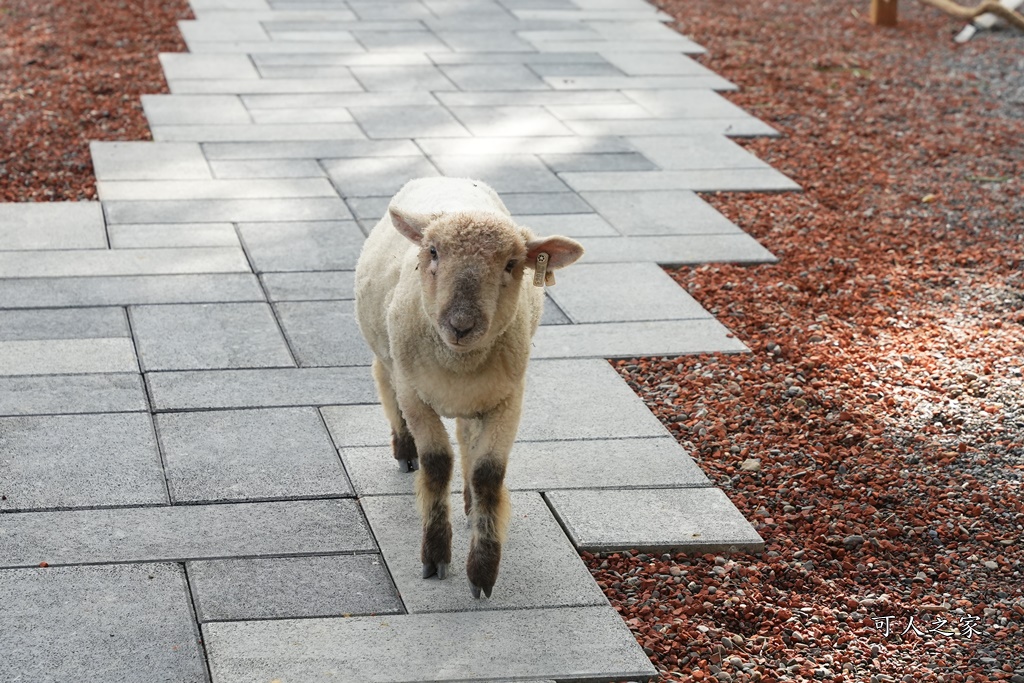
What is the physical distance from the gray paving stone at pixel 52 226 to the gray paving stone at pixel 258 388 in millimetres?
1755

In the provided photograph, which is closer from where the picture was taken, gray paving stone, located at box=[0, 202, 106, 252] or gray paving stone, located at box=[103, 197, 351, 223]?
gray paving stone, located at box=[0, 202, 106, 252]

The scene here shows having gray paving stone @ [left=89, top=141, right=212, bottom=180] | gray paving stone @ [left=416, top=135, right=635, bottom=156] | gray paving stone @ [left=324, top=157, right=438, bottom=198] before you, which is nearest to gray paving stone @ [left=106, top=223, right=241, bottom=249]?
gray paving stone @ [left=89, top=141, right=212, bottom=180]

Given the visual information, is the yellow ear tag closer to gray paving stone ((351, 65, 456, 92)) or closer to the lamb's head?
the lamb's head

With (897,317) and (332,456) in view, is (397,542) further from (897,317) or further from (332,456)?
(897,317)

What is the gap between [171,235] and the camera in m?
7.15

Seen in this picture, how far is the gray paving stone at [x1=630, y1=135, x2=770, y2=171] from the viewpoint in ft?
29.0

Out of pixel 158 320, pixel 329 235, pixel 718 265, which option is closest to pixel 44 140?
pixel 329 235

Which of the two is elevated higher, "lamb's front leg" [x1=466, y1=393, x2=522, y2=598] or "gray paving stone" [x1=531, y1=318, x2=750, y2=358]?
"lamb's front leg" [x1=466, y1=393, x2=522, y2=598]

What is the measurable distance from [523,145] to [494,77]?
1.78m

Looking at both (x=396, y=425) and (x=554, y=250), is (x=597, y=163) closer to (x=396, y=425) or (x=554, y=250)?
(x=396, y=425)

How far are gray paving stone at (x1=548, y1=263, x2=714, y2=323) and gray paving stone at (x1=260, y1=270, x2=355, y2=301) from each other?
3.57 feet

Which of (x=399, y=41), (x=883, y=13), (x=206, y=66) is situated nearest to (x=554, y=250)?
(x=206, y=66)

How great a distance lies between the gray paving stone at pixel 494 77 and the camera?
10281mm

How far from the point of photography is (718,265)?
7211 mm
